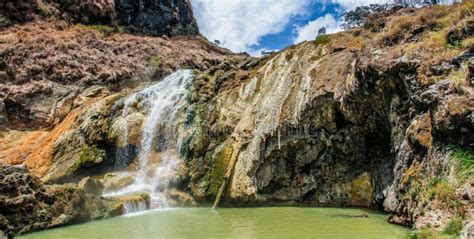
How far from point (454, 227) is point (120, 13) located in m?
59.5

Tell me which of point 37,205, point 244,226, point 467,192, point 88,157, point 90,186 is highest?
point 88,157

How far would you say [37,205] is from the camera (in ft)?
59.4

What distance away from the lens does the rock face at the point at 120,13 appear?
5144cm

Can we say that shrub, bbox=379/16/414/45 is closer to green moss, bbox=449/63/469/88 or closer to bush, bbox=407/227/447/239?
green moss, bbox=449/63/469/88

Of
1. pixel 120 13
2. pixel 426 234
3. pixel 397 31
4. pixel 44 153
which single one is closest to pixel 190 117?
pixel 44 153

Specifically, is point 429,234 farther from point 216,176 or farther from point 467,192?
point 216,176

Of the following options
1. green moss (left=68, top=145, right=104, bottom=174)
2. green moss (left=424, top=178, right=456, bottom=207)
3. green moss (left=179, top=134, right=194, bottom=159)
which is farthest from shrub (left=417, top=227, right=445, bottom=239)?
green moss (left=68, top=145, right=104, bottom=174)

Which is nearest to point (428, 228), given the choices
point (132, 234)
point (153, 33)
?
point (132, 234)

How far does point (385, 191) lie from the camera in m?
20.2

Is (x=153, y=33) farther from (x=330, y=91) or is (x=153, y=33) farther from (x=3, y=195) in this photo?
(x=3, y=195)

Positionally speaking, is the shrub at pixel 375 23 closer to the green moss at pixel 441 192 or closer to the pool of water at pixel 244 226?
the pool of water at pixel 244 226

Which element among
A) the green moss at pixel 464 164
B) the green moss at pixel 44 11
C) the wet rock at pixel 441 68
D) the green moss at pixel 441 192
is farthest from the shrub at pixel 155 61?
the green moss at pixel 464 164

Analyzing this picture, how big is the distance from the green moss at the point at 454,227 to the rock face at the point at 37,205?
14272 millimetres

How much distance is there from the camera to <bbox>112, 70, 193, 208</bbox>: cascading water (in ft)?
88.9
